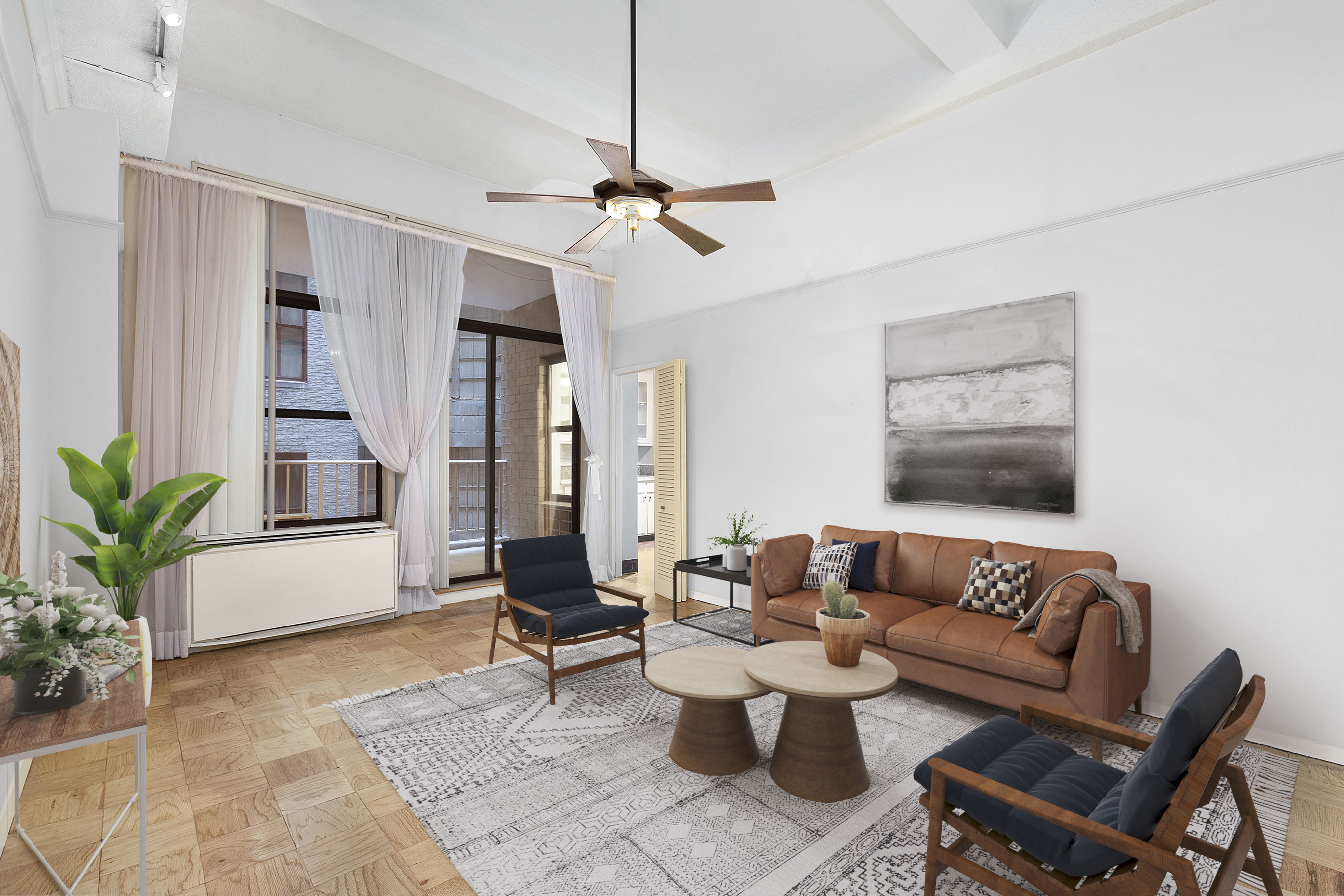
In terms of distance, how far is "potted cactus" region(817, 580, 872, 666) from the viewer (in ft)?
8.34

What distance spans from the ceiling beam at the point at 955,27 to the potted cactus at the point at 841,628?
9.64 ft

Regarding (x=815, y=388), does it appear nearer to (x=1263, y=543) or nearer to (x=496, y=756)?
(x=1263, y=543)

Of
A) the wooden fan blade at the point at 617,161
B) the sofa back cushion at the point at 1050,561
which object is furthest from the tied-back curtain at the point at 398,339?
the sofa back cushion at the point at 1050,561

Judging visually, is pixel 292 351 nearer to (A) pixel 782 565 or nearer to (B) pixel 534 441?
(B) pixel 534 441

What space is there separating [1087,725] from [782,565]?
2189 millimetres

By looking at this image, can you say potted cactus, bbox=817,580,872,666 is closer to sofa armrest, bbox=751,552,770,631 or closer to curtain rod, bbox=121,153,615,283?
sofa armrest, bbox=751,552,770,631

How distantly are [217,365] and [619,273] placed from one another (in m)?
3.66

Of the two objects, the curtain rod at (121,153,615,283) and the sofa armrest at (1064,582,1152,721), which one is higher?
the curtain rod at (121,153,615,283)

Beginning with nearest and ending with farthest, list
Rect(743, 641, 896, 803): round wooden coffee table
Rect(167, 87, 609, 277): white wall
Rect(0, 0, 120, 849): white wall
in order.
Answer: Rect(743, 641, 896, 803): round wooden coffee table
Rect(0, 0, 120, 849): white wall
Rect(167, 87, 609, 277): white wall

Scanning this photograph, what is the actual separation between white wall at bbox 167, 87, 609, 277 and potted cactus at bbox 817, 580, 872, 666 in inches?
181

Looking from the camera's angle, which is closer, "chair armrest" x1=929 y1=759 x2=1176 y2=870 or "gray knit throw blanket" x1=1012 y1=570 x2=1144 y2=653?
"chair armrest" x1=929 y1=759 x2=1176 y2=870

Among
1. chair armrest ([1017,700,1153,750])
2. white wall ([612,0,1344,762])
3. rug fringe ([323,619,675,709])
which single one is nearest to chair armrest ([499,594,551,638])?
rug fringe ([323,619,675,709])

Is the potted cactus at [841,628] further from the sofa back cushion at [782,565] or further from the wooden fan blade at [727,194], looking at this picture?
the wooden fan blade at [727,194]

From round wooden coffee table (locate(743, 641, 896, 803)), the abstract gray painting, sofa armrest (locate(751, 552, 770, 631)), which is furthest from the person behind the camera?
sofa armrest (locate(751, 552, 770, 631))
